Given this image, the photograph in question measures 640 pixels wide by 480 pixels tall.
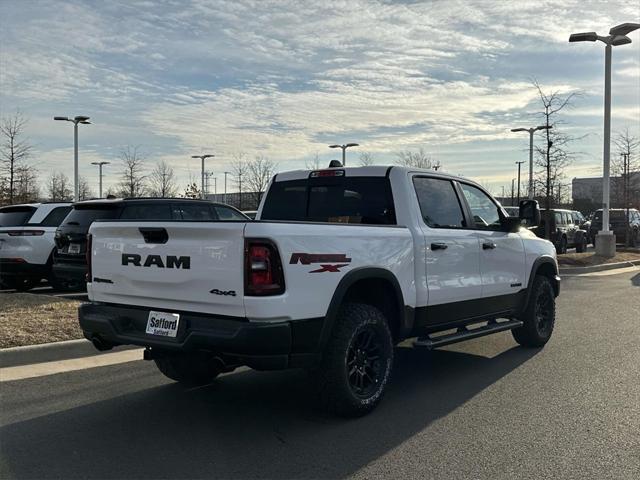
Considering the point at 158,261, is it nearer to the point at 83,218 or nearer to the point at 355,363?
the point at 355,363

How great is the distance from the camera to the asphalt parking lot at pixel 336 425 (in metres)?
3.77

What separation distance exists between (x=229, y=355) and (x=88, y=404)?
1766mm

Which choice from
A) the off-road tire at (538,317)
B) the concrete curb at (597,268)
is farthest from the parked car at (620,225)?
the off-road tire at (538,317)

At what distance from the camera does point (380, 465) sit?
12.4ft

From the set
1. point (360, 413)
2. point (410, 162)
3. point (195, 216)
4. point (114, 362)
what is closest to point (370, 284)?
point (360, 413)

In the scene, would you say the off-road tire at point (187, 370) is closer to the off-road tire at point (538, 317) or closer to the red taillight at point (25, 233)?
the off-road tire at point (538, 317)

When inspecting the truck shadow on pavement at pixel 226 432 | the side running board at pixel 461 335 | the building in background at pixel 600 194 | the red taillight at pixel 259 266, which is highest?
the building in background at pixel 600 194

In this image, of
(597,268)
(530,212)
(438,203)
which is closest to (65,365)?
(438,203)

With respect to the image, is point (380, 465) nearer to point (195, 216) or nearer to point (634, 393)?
point (634, 393)

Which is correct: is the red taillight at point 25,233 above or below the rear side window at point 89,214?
below

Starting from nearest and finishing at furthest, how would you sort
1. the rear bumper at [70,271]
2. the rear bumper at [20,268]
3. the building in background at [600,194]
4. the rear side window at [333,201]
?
the rear side window at [333,201]
the rear bumper at [70,271]
the rear bumper at [20,268]
the building in background at [600,194]

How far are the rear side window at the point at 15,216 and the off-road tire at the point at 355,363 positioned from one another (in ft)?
28.3

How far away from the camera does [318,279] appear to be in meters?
4.22

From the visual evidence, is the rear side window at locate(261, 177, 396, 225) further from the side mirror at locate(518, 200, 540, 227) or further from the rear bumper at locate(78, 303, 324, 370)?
the side mirror at locate(518, 200, 540, 227)
